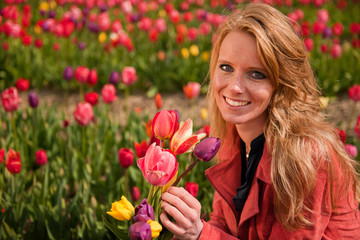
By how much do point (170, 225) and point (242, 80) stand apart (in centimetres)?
58

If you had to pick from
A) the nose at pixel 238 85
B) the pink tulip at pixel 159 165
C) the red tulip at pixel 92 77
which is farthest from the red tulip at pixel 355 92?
the pink tulip at pixel 159 165

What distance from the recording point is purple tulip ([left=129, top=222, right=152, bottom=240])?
1.13m

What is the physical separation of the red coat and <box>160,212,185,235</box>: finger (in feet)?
0.39

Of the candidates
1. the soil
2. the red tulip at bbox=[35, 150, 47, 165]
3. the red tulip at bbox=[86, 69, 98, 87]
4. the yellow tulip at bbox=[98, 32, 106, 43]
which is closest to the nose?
the red tulip at bbox=[35, 150, 47, 165]

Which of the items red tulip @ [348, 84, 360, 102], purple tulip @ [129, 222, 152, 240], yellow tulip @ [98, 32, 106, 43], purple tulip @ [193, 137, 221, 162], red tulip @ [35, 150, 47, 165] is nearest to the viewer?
purple tulip @ [129, 222, 152, 240]

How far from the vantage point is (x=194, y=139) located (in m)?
1.28

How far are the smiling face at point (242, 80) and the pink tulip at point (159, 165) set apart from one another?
45 centimetres

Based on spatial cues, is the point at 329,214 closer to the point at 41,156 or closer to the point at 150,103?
the point at 41,156

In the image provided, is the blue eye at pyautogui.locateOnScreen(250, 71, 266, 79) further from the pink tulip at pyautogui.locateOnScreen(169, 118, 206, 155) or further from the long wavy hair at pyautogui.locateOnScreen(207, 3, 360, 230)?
the pink tulip at pyautogui.locateOnScreen(169, 118, 206, 155)

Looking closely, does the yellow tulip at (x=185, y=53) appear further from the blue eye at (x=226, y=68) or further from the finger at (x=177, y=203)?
the finger at (x=177, y=203)

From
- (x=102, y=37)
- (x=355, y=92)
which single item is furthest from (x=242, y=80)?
(x=102, y=37)

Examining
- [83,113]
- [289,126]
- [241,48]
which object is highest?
[241,48]

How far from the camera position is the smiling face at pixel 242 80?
1509mm

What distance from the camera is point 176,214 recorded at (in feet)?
4.18
